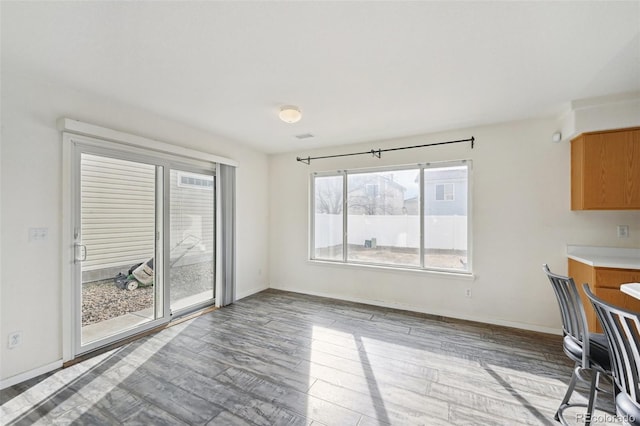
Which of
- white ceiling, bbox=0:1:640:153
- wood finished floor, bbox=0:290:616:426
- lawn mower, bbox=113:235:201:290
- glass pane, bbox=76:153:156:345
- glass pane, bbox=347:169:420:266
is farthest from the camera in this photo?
glass pane, bbox=347:169:420:266

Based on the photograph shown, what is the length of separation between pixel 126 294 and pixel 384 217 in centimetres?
361

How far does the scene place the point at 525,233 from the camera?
3.32 meters

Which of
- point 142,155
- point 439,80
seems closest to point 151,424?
point 142,155

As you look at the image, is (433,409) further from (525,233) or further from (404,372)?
(525,233)

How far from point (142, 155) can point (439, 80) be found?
129 inches

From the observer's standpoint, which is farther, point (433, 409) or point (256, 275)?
point (256, 275)

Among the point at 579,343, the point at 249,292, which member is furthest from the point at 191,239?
the point at 579,343

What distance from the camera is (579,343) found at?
5.75ft

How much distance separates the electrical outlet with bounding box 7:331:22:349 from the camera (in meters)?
2.20

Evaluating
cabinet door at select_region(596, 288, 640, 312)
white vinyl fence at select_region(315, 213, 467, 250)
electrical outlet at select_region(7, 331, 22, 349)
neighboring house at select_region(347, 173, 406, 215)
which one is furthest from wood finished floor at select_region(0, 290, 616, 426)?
neighboring house at select_region(347, 173, 406, 215)

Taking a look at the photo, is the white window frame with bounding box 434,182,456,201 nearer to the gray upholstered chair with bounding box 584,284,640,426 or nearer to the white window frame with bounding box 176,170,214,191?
the gray upholstered chair with bounding box 584,284,640,426

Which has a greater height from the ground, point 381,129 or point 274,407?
point 381,129

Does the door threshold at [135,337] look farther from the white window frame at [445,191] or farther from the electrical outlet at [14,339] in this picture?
the white window frame at [445,191]

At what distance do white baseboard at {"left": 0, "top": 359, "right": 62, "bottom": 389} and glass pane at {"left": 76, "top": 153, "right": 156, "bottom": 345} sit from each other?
28cm
